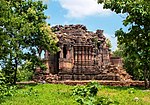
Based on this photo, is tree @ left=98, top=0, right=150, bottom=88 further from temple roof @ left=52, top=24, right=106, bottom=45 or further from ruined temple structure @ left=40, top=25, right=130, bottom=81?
temple roof @ left=52, top=24, right=106, bottom=45

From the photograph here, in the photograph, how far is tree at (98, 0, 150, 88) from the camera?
24.0 metres

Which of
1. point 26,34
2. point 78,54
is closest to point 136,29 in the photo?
point 26,34

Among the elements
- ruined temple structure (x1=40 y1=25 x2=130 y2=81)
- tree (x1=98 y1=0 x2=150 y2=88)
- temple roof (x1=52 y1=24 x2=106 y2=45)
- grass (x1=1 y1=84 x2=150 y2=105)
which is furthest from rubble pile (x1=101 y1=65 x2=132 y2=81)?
grass (x1=1 y1=84 x2=150 y2=105)

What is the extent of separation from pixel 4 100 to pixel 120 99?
20.3 feet

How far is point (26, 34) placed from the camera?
26625 millimetres

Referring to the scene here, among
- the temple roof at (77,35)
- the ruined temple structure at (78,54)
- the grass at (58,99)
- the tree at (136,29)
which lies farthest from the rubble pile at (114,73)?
the grass at (58,99)

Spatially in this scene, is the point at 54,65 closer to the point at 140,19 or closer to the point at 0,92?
the point at 140,19

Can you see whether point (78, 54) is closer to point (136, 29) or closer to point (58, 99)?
point (136, 29)

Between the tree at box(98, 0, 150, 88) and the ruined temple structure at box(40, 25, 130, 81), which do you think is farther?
the ruined temple structure at box(40, 25, 130, 81)

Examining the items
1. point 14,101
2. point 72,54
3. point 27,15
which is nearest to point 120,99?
point 14,101

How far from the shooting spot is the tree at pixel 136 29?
24000 mm

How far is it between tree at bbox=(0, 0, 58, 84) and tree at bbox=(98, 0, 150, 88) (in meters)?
5.39

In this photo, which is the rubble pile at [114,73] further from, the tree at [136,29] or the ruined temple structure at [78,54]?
the tree at [136,29]

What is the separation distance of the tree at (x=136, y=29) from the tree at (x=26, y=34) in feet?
17.7
